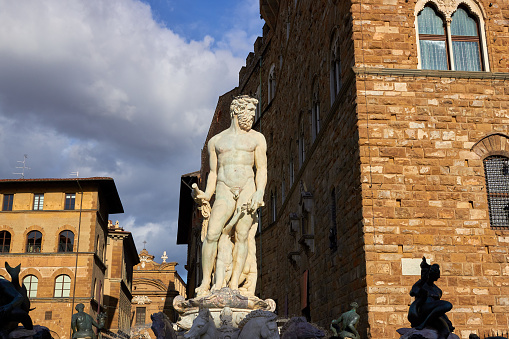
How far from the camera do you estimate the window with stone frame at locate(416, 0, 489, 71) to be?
42.6 ft

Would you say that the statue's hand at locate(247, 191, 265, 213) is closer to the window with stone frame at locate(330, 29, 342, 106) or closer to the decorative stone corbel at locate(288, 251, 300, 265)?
the window with stone frame at locate(330, 29, 342, 106)

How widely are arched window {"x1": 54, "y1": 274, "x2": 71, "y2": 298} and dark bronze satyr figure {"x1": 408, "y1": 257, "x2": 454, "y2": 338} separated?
1276 inches

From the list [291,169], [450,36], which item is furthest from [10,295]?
[291,169]

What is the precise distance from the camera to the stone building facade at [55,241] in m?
35.1

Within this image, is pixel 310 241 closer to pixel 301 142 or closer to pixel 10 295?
pixel 301 142

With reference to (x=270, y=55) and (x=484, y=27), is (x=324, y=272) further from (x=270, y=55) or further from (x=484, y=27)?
(x=270, y=55)

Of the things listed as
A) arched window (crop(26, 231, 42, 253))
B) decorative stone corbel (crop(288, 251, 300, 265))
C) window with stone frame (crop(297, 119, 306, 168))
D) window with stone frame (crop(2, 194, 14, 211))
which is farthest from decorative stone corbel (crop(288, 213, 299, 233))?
window with stone frame (crop(2, 194, 14, 211))

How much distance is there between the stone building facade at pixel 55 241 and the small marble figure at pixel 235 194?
27751mm

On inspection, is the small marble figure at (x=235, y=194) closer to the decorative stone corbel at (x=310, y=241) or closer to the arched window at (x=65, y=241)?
the decorative stone corbel at (x=310, y=241)

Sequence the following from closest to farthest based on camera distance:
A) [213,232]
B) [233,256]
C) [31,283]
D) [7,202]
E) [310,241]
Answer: [213,232]
[233,256]
[310,241]
[31,283]
[7,202]

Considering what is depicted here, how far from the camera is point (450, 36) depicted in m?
13.2

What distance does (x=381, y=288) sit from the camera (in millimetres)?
11406

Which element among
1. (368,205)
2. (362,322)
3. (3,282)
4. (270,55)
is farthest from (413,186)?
(270,55)

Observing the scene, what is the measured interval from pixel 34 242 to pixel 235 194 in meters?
31.0
